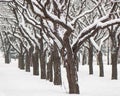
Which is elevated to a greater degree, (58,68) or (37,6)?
(37,6)

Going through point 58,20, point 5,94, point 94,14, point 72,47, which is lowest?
point 5,94

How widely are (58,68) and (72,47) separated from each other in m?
4.32

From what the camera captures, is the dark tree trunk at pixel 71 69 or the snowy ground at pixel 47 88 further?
the snowy ground at pixel 47 88

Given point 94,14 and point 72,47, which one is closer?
point 72,47

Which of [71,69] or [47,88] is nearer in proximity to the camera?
[71,69]

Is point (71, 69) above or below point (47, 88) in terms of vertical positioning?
above

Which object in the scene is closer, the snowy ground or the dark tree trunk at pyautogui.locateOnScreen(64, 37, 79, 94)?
the dark tree trunk at pyautogui.locateOnScreen(64, 37, 79, 94)


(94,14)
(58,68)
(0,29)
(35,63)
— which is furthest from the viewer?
(0,29)

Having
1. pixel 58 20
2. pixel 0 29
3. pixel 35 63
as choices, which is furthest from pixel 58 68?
pixel 0 29

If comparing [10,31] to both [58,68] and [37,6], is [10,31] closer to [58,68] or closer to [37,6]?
[58,68]

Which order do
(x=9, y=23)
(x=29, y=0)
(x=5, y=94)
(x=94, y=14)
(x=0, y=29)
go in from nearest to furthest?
(x=29, y=0), (x=5, y=94), (x=94, y=14), (x=9, y=23), (x=0, y=29)

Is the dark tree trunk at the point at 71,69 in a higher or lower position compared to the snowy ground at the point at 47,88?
higher

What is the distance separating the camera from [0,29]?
43.8m

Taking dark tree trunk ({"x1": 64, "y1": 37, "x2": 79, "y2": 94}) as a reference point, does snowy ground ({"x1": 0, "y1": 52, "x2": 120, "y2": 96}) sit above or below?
below
